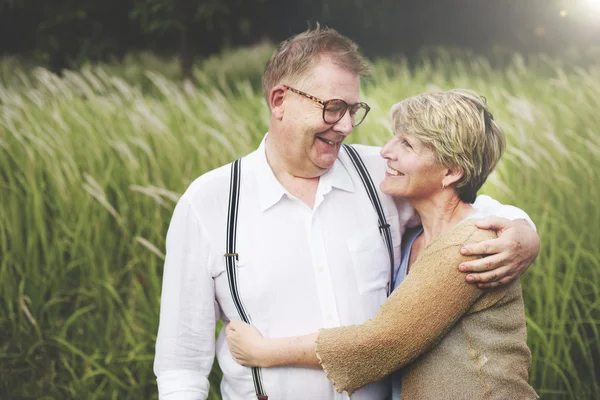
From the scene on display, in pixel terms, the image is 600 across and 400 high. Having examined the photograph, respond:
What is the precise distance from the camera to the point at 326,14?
642 centimetres

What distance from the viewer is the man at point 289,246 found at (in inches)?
67.9

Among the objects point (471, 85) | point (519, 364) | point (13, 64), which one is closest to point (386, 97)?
point (471, 85)

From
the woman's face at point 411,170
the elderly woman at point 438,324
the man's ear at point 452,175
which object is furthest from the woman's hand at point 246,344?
the man's ear at point 452,175

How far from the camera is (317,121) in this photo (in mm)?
1761

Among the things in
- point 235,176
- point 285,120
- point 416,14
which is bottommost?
point 235,176

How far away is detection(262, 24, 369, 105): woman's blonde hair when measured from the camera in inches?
69.7

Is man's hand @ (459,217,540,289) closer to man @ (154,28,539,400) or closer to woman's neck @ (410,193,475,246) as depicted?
man @ (154,28,539,400)

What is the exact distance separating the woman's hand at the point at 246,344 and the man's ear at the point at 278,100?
61 cm

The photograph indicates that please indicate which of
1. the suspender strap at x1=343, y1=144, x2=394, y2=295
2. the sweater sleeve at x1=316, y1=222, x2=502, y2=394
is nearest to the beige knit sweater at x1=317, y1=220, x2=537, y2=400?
the sweater sleeve at x1=316, y1=222, x2=502, y2=394

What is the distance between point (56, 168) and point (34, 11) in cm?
321

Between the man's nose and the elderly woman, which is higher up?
the man's nose

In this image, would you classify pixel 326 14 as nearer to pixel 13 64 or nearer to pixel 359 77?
pixel 13 64

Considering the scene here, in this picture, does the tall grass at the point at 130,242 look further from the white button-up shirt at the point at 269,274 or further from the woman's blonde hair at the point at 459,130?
the woman's blonde hair at the point at 459,130

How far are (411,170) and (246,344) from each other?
2.18 feet
